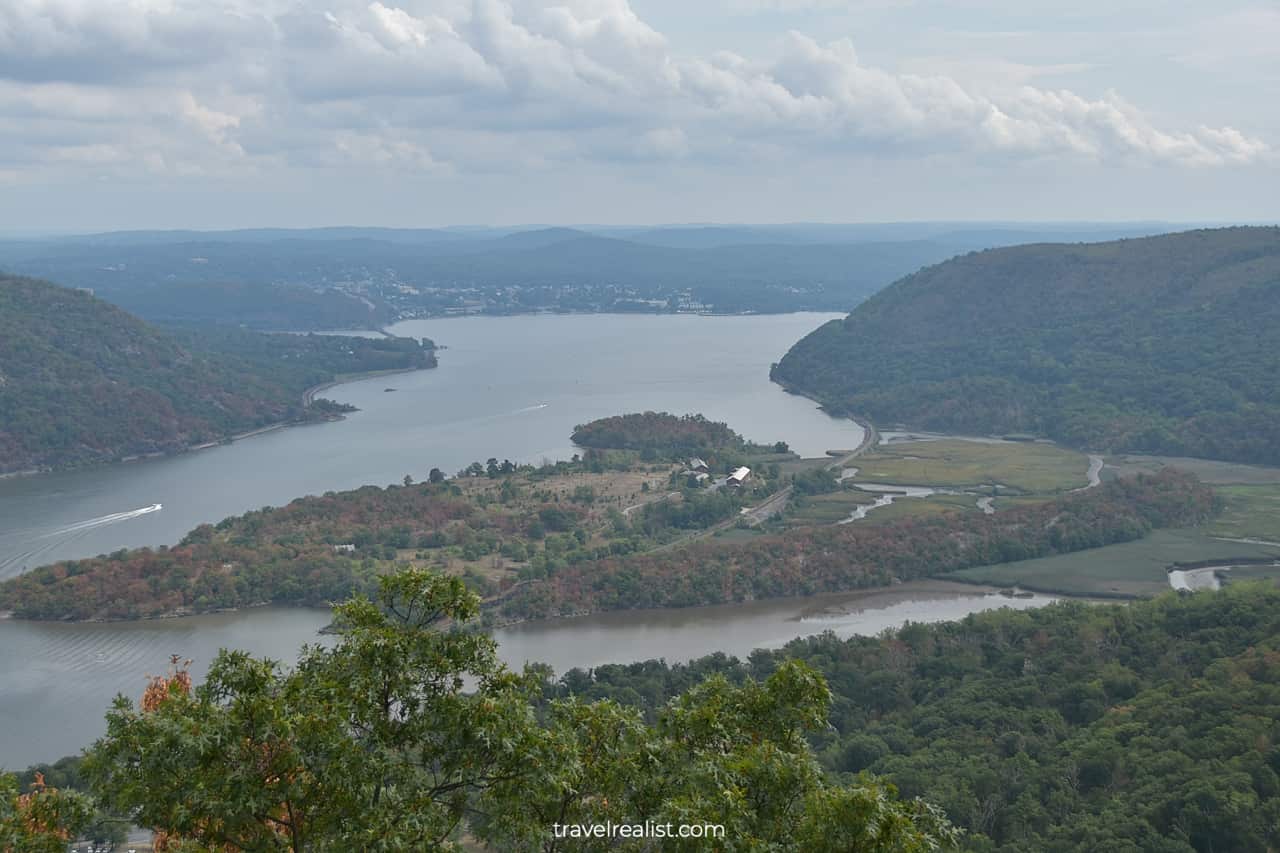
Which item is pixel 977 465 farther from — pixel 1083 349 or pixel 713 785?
pixel 713 785

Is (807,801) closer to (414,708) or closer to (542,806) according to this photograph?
(542,806)

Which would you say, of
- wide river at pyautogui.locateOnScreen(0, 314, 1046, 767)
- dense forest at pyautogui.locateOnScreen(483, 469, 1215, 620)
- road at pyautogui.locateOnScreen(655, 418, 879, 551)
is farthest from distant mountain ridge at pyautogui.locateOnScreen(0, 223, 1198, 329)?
dense forest at pyautogui.locateOnScreen(483, 469, 1215, 620)

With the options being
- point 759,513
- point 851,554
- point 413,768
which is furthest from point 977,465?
point 413,768

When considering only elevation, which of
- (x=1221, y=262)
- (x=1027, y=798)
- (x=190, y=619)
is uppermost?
(x=1221, y=262)

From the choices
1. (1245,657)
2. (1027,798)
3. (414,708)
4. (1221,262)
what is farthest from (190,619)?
(1221,262)

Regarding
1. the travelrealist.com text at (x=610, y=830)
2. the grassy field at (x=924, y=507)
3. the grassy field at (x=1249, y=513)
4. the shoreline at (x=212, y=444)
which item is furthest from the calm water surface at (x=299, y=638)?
the shoreline at (x=212, y=444)

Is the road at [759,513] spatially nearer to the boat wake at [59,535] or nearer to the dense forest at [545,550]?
the dense forest at [545,550]

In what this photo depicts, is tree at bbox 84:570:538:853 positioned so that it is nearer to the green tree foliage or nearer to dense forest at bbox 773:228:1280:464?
the green tree foliage
